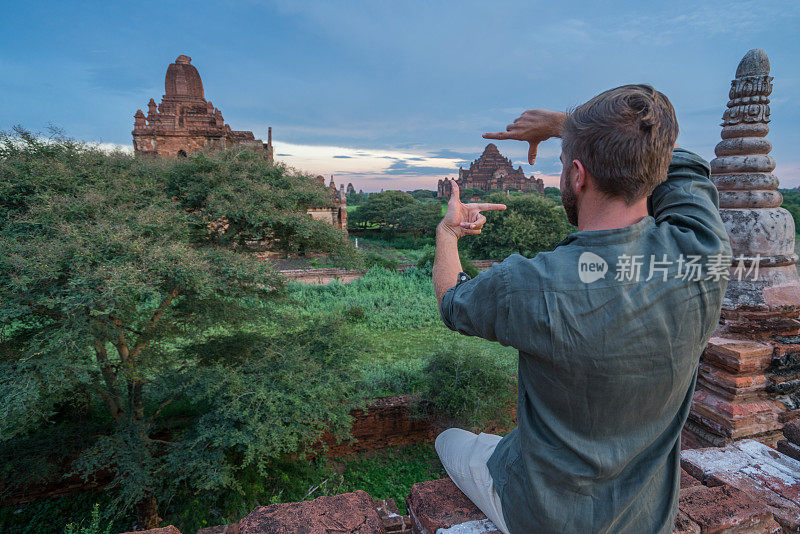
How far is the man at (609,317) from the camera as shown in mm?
849

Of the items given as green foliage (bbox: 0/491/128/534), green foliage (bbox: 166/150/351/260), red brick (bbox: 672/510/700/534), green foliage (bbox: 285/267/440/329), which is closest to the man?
red brick (bbox: 672/510/700/534)

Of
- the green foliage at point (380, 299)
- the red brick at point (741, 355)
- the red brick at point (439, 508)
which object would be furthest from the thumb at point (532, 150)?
A: the green foliage at point (380, 299)

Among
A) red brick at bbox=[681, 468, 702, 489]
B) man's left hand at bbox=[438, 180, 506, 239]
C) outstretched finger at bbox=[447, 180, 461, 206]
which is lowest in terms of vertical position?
red brick at bbox=[681, 468, 702, 489]

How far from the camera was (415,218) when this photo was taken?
28.9 meters

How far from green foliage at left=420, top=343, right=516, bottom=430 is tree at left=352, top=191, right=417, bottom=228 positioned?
83.1 feet

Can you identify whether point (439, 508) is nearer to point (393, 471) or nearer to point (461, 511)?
point (461, 511)

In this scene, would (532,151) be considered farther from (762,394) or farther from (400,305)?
(400,305)

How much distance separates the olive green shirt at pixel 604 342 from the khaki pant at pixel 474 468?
250mm

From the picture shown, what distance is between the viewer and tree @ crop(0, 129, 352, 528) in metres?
3.42

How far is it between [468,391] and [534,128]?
5030 millimetres

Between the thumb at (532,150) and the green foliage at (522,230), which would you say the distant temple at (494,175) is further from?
the thumb at (532,150)

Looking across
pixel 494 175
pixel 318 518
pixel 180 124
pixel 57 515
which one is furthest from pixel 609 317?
pixel 494 175

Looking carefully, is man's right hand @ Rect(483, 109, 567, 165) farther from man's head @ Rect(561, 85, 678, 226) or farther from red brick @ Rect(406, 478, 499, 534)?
red brick @ Rect(406, 478, 499, 534)

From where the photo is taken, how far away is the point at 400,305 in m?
13.2
